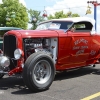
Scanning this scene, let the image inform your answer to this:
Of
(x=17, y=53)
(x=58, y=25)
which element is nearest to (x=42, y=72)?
(x=17, y=53)

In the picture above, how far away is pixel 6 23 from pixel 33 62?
32273 millimetres

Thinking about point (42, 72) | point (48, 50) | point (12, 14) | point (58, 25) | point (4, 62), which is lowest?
point (42, 72)

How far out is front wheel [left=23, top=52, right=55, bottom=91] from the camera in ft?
18.1

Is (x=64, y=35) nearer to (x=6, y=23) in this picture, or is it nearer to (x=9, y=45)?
(x=9, y=45)

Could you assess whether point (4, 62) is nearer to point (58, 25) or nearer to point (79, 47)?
point (58, 25)

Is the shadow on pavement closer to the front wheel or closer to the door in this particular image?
the front wheel

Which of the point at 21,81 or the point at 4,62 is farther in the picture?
the point at 21,81

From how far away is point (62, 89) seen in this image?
232 inches

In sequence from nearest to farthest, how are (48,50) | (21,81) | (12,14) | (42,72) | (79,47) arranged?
(42,72) → (48,50) → (21,81) → (79,47) → (12,14)

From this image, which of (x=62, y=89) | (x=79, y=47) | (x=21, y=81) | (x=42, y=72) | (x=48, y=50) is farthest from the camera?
(x=79, y=47)

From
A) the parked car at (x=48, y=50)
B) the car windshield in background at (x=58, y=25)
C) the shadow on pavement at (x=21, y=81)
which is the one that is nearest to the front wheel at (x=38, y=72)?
the parked car at (x=48, y=50)

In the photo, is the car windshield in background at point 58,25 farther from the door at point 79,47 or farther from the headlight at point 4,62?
the headlight at point 4,62

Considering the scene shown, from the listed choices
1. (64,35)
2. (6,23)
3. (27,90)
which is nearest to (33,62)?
(27,90)

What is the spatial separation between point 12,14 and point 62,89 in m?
31.9
